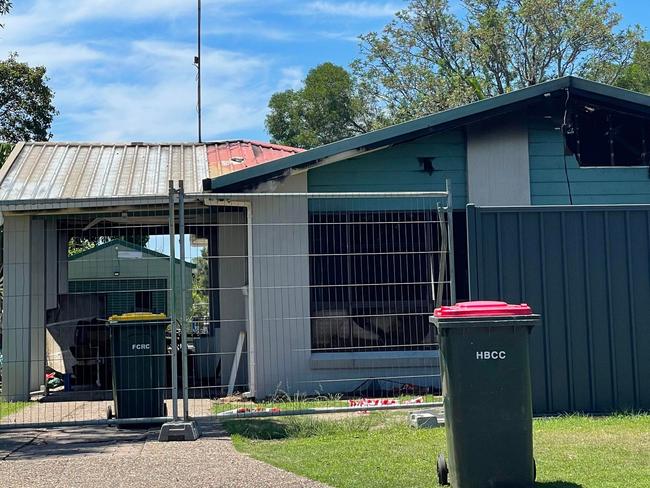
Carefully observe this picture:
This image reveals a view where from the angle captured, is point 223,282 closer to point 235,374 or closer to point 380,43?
point 235,374

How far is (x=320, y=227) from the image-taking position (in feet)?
40.5

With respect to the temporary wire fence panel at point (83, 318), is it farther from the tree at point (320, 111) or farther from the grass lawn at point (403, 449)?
the tree at point (320, 111)

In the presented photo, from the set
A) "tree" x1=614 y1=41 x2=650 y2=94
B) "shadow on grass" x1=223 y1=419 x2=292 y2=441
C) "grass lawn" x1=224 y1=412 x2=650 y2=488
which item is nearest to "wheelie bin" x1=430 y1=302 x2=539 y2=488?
"grass lawn" x1=224 y1=412 x2=650 y2=488

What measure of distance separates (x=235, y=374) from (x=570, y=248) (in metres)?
4.95

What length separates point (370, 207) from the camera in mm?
12438

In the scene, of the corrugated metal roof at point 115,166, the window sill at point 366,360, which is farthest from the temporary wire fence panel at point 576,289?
the corrugated metal roof at point 115,166

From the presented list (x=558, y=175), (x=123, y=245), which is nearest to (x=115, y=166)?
(x=123, y=245)

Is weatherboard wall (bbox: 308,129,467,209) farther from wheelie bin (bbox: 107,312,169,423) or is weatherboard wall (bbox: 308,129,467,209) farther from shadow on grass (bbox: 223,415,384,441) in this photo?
shadow on grass (bbox: 223,415,384,441)

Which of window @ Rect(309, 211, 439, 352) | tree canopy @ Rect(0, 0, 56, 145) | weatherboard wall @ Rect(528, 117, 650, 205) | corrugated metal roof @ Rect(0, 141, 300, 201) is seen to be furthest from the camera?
tree canopy @ Rect(0, 0, 56, 145)

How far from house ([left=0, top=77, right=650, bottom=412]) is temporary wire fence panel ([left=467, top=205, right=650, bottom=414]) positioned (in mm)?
1833

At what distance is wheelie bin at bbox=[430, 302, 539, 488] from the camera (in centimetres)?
613

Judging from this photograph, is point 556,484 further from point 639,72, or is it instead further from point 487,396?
point 639,72

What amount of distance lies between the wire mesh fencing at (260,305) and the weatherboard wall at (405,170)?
242 millimetres

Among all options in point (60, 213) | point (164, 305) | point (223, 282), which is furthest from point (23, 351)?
point (164, 305)
